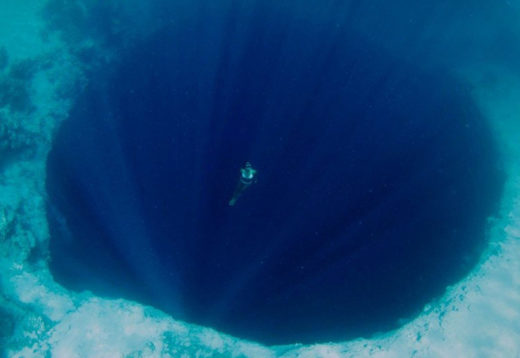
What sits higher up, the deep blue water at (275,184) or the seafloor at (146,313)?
the deep blue water at (275,184)

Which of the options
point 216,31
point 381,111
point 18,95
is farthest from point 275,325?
point 216,31

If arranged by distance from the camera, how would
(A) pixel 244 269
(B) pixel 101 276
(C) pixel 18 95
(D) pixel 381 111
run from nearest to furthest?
(B) pixel 101 276 < (A) pixel 244 269 < (C) pixel 18 95 < (D) pixel 381 111

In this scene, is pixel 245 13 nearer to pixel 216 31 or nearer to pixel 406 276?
pixel 216 31

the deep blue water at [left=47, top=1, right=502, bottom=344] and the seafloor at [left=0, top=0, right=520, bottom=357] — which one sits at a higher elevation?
the deep blue water at [left=47, top=1, right=502, bottom=344]

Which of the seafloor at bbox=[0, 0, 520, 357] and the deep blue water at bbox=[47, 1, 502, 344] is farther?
the deep blue water at bbox=[47, 1, 502, 344]

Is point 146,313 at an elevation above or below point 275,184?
below

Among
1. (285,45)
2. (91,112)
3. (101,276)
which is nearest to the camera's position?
(101,276)

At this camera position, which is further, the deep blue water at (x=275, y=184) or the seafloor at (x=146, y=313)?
the deep blue water at (x=275, y=184)

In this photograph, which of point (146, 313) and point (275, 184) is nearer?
point (146, 313)
